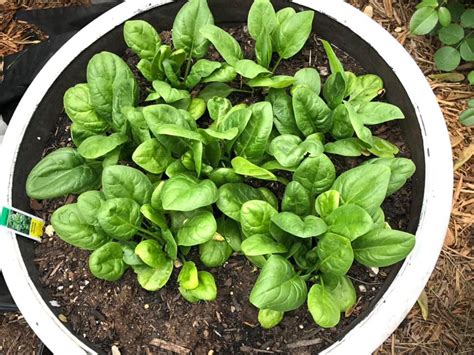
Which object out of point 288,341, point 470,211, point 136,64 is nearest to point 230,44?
point 136,64

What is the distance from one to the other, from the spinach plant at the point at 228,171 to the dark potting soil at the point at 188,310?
5 centimetres

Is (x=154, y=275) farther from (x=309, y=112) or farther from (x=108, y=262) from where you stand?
(x=309, y=112)

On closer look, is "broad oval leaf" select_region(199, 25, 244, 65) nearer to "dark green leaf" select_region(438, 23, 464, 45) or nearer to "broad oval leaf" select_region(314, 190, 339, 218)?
"broad oval leaf" select_region(314, 190, 339, 218)

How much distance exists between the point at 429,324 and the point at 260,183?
66 centimetres

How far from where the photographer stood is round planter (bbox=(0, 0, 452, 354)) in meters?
1.05

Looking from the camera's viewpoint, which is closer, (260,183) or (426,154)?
(426,154)

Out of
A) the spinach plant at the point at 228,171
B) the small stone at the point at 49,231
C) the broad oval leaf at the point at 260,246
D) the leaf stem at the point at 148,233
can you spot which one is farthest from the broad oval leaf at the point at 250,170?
the small stone at the point at 49,231

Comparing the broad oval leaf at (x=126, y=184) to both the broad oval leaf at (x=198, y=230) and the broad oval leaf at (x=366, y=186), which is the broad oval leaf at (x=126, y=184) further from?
Answer: the broad oval leaf at (x=366, y=186)

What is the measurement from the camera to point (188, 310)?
1.17m

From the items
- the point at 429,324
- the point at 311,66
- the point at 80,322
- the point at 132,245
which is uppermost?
the point at 311,66

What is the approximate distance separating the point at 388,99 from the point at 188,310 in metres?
0.63

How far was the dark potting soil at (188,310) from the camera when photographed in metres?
1.14

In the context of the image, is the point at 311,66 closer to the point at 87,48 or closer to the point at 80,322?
the point at 87,48

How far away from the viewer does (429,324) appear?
4.95 feet
